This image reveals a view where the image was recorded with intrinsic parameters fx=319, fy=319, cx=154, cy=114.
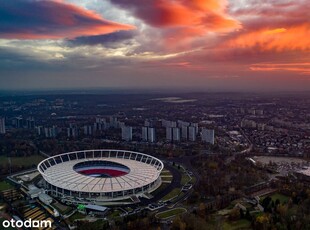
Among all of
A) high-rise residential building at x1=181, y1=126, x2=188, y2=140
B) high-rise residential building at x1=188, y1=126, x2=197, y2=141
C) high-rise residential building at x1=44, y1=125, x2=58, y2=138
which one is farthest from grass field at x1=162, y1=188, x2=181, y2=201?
high-rise residential building at x1=44, y1=125, x2=58, y2=138

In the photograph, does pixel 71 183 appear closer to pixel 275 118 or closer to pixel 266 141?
pixel 266 141

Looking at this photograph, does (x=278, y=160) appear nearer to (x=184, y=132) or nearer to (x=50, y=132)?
(x=184, y=132)

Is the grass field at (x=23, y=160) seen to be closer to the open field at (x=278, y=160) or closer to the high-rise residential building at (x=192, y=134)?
the high-rise residential building at (x=192, y=134)

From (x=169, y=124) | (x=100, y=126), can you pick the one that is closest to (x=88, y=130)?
(x=100, y=126)

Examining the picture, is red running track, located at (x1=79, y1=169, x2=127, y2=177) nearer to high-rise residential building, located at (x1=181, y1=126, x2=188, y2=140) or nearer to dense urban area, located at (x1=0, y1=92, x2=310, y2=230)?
dense urban area, located at (x1=0, y1=92, x2=310, y2=230)

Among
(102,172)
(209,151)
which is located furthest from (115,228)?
(209,151)
